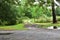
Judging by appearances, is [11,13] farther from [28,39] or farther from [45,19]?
[28,39]

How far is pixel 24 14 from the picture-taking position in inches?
802

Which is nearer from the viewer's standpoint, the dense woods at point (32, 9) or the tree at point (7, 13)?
the tree at point (7, 13)

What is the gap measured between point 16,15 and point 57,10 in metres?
5.87

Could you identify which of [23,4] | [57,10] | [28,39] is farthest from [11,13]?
[28,39]

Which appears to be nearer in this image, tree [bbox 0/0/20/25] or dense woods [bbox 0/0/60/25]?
tree [bbox 0/0/20/25]

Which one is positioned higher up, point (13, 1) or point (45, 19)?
point (13, 1)

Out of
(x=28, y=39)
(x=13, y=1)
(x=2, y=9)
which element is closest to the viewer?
(x=28, y=39)

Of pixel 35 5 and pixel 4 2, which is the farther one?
pixel 35 5

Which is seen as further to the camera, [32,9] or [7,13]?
[32,9]

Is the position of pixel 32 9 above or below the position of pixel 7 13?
below

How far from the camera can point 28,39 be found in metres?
9.36

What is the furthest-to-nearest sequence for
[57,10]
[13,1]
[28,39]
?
[57,10]
[13,1]
[28,39]

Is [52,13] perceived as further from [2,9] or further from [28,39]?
[28,39]

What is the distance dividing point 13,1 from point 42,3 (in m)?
3.35
